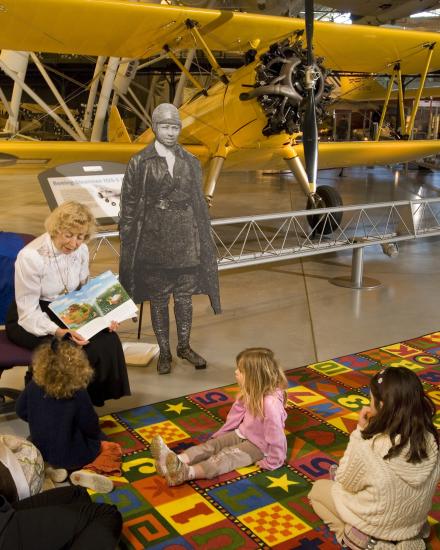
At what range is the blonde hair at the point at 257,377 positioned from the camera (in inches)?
107

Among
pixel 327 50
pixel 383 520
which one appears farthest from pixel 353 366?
pixel 327 50

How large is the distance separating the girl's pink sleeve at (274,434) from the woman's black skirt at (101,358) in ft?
2.59

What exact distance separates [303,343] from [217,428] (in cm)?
149

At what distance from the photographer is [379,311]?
5.23 meters

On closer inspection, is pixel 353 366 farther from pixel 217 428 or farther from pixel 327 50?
pixel 327 50

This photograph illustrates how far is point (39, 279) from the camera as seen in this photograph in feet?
10.1

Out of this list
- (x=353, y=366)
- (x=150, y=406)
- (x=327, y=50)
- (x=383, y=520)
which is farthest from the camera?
(x=327, y=50)

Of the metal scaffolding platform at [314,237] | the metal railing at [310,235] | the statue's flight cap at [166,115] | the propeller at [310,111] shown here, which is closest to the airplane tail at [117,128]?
the metal railing at [310,235]

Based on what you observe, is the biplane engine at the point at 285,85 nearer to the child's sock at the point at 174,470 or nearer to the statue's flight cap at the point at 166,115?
the statue's flight cap at the point at 166,115

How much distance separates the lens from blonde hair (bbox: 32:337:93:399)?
259cm

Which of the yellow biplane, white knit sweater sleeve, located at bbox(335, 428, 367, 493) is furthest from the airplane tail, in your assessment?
white knit sweater sleeve, located at bbox(335, 428, 367, 493)

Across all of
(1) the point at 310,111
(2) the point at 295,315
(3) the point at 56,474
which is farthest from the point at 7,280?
(1) the point at 310,111

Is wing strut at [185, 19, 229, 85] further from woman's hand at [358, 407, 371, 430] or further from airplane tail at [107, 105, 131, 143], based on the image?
woman's hand at [358, 407, 371, 430]

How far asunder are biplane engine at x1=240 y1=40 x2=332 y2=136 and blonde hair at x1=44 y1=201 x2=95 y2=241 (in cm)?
383
